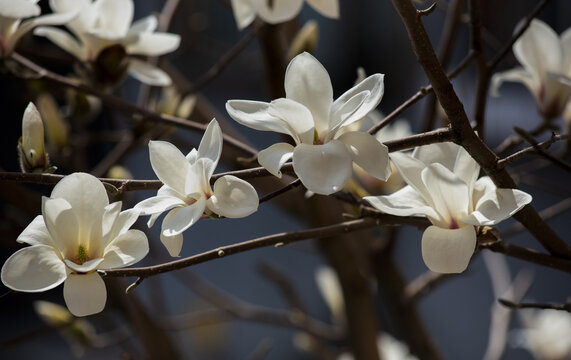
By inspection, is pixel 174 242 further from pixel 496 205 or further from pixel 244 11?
pixel 244 11

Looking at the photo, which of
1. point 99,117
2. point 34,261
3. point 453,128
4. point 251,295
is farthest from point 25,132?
point 251,295

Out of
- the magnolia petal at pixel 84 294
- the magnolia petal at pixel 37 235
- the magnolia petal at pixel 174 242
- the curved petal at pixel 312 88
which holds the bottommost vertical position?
the magnolia petal at pixel 84 294

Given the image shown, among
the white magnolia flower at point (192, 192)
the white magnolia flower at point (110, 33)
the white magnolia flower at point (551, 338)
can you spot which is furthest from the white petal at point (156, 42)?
the white magnolia flower at point (551, 338)

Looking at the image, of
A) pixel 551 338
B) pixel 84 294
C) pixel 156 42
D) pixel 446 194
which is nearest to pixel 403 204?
pixel 446 194

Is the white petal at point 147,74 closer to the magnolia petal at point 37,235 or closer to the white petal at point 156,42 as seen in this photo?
the white petal at point 156,42

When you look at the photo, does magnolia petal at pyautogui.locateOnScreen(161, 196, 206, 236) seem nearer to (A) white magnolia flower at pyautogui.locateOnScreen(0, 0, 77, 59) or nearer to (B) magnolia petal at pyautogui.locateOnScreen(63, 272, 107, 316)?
(B) magnolia petal at pyautogui.locateOnScreen(63, 272, 107, 316)

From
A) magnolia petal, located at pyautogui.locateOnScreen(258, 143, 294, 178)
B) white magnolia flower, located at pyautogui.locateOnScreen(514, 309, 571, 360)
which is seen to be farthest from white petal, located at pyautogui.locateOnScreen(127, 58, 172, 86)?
white magnolia flower, located at pyautogui.locateOnScreen(514, 309, 571, 360)

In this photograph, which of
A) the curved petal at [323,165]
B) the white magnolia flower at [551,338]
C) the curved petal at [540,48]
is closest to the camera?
the curved petal at [323,165]
